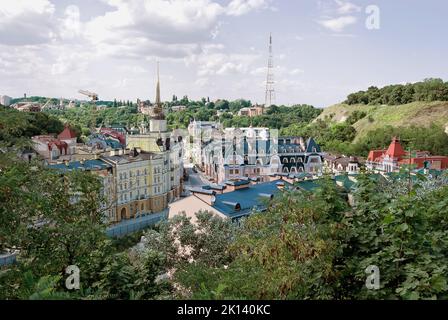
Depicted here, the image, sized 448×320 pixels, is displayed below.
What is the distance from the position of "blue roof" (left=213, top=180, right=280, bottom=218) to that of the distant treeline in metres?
48.1

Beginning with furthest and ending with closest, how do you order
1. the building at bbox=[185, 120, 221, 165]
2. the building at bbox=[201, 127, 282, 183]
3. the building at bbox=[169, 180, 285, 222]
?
1. the building at bbox=[185, 120, 221, 165]
2. the building at bbox=[201, 127, 282, 183]
3. the building at bbox=[169, 180, 285, 222]

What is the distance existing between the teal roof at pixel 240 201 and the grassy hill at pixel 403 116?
124 feet

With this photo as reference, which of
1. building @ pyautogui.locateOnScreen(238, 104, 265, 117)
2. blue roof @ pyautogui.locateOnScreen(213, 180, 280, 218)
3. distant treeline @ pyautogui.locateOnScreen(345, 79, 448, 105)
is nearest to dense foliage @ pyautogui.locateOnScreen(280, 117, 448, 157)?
distant treeline @ pyautogui.locateOnScreen(345, 79, 448, 105)

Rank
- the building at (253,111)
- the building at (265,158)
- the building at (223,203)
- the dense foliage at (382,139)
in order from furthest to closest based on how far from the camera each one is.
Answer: the building at (253,111), the dense foliage at (382,139), the building at (265,158), the building at (223,203)

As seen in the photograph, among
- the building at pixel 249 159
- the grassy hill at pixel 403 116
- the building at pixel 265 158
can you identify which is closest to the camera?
the building at pixel 265 158

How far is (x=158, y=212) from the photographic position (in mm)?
31688

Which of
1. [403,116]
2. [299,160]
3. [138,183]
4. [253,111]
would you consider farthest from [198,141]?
[253,111]

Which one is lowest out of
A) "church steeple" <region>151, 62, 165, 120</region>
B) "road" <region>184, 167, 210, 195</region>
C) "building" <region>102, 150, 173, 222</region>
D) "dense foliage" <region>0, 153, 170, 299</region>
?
"road" <region>184, 167, 210, 195</region>

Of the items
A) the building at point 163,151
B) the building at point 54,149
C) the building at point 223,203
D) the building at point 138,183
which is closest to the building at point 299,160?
the building at point 163,151

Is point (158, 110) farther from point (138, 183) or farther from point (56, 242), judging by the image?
point (56, 242)

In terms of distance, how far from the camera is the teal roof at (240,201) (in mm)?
17812

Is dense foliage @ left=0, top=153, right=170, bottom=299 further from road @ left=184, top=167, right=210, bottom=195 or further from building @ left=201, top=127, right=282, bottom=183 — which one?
road @ left=184, top=167, right=210, bottom=195

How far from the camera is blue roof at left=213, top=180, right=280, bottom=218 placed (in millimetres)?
17830

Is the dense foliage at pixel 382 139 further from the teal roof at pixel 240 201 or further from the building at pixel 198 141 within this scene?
the teal roof at pixel 240 201
